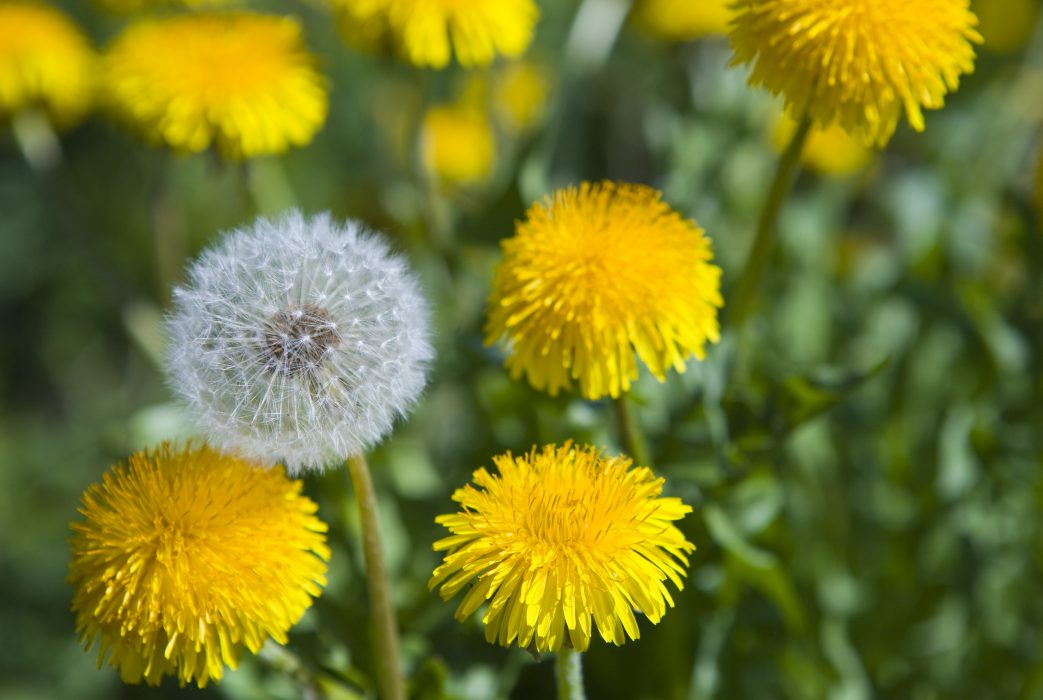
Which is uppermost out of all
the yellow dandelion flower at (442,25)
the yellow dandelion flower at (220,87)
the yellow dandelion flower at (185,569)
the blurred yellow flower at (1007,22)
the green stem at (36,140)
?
the blurred yellow flower at (1007,22)

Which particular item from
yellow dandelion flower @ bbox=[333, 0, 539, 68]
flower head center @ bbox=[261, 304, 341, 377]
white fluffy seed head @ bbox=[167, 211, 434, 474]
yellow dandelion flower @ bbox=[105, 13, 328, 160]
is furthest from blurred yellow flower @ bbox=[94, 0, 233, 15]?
flower head center @ bbox=[261, 304, 341, 377]

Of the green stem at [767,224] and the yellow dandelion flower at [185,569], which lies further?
the green stem at [767,224]

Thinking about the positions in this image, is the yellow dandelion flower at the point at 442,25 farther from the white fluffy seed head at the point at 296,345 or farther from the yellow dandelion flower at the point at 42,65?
the yellow dandelion flower at the point at 42,65

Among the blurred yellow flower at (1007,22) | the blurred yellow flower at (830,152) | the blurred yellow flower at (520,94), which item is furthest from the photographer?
the blurred yellow flower at (520,94)

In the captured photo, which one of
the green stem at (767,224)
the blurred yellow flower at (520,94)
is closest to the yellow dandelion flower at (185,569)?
the green stem at (767,224)

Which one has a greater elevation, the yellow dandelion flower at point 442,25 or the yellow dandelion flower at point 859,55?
the yellow dandelion flower at point 859,55

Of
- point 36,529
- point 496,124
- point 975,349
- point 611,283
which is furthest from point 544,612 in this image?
point 36,529

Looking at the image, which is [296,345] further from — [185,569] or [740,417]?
[740,417]
